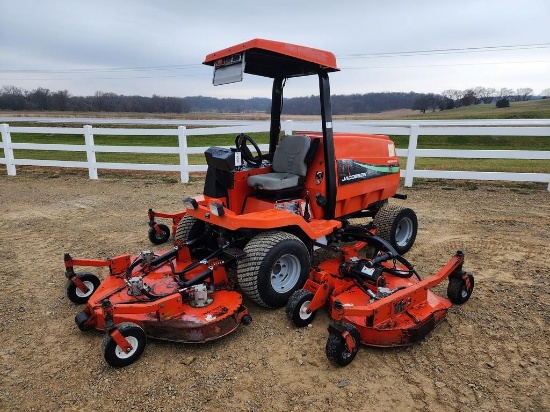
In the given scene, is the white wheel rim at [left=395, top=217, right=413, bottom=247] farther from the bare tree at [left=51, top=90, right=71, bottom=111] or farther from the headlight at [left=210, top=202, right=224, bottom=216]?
the bare tree at [left=51, top=90, right=71, bottom=111]

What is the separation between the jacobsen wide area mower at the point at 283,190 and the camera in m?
3.80

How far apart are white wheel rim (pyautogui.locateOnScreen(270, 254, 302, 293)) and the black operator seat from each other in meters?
0.78

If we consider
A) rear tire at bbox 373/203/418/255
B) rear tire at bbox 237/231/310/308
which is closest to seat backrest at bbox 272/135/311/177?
rear tire at bbox 237/231/310/308

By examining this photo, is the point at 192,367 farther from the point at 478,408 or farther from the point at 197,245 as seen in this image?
the point at 478,408

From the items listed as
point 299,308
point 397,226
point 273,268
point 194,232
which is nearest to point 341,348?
point 299,308

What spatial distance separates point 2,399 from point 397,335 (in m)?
2.94

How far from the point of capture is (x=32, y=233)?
634 cm

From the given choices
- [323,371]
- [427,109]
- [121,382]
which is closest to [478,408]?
[323,371]

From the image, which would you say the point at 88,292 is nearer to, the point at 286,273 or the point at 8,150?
the point at 286,273

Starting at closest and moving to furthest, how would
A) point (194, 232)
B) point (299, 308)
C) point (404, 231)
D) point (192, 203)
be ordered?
point (299, 308), point (192, 203), point (194, 232), point (404, 231)

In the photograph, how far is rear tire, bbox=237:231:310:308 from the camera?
3674 millimetres

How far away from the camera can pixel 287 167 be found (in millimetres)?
4641

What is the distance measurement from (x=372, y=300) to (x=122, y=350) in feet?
7.10

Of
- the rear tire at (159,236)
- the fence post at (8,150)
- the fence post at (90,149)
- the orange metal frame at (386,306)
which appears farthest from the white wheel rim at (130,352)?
the fence post at (8,150)
